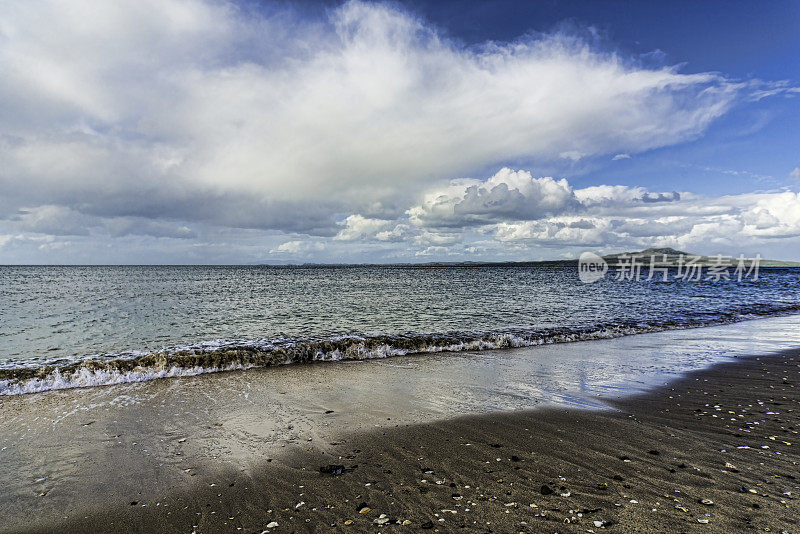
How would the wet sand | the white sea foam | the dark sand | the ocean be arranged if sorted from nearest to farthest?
1. the dark sand
2. the wet sand
3. the white sea foam
4. the ocean

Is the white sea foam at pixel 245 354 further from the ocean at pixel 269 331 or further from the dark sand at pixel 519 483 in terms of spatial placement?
the dark sand at pixel 519 483

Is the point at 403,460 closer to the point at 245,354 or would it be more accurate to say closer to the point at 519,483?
the point at 519,483

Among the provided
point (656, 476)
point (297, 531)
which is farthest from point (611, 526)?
point (297, 531)

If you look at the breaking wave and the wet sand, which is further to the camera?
the breaking wave

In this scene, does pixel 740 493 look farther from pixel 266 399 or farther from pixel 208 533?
pixel 266 399

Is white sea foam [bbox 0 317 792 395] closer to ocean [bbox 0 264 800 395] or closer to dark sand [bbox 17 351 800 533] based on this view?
ocean [bbox 0 264 800 395]

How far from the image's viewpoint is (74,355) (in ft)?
51.1

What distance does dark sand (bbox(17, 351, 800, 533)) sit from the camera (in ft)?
16.1

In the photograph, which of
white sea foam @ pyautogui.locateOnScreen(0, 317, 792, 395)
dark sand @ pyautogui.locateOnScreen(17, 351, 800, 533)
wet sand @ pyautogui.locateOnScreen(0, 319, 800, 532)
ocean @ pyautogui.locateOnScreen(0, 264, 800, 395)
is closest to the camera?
dark sand @ pyautogui.locateOnScreen(17, 351, 800, 533)

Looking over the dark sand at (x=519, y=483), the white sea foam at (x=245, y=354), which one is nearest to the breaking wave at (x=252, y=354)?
the white sea foam at (x=245, y=354)

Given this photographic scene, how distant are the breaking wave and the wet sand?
1302 millimetres

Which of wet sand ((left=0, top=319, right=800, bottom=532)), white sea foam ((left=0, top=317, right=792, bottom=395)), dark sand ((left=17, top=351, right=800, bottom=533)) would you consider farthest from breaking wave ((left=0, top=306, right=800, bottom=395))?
dark sand ((left=17, top=351, right=800, bottom=533))

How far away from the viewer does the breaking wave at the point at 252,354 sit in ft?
40.4

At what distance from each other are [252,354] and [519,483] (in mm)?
11934
